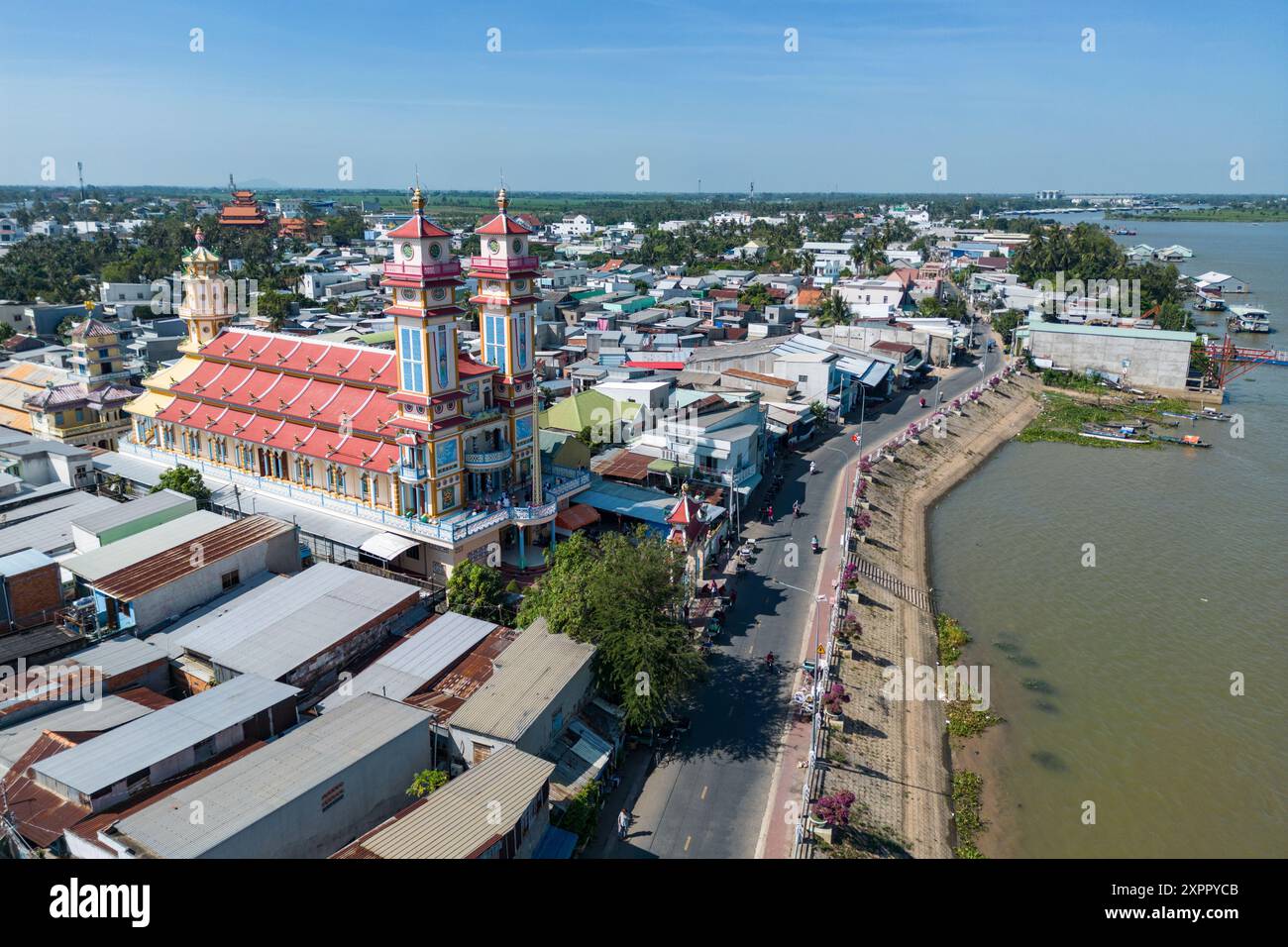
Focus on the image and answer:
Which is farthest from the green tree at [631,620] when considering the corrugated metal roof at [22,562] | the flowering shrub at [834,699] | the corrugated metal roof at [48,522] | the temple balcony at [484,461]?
the corrugated metal roof at [48,522]

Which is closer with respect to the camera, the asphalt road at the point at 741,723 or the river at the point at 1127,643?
the asphalt road at the point at 741,723

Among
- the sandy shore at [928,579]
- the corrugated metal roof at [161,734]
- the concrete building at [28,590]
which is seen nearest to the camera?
the corrugated metal roof at [161,734]

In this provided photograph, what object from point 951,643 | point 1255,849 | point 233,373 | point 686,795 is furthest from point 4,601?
point 1255,849

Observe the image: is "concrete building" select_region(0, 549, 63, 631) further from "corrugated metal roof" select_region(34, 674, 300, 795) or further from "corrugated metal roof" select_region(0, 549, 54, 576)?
"corrugated metal roof" select_region(34, 674, 300, 795)

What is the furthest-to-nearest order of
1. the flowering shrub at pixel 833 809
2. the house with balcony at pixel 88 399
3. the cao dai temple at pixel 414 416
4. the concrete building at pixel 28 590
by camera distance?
1. the house with balcony at pixel 88 399
2. the cao dai temple at pixel 414 416
3. the concrete building at pixel 28 590
4. the flowering shrub at pixel 833 809

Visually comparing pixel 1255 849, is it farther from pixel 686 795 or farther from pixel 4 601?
pixel 4 601

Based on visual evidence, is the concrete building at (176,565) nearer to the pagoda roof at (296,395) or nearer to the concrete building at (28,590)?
the concrete building at (28,590)

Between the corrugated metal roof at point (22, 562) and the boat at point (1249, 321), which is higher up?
the boat at point (1249, 321)

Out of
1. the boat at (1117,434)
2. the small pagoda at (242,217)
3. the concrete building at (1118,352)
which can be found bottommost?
the boat at (1117,434)

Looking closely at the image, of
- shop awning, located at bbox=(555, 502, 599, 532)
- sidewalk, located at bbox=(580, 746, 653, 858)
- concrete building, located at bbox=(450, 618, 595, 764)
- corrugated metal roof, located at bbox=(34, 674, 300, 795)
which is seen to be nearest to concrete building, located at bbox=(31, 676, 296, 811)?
corrugated metal roof, located at bbox=(34, 674, 300, 795)
